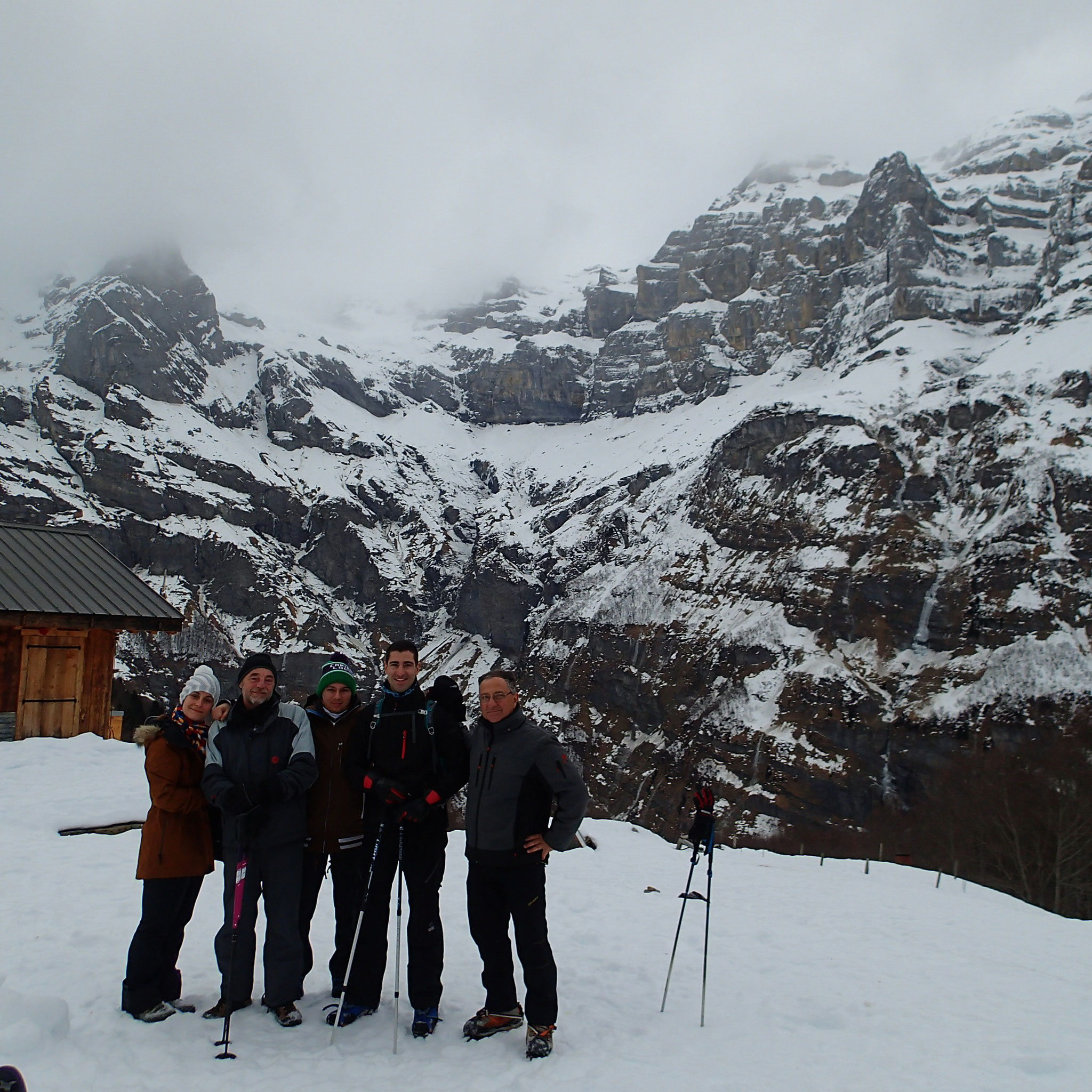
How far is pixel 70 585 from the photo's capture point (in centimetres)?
1641

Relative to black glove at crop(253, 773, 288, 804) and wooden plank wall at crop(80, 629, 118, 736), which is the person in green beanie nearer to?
black glove at crop(253, 773, 288, 804)

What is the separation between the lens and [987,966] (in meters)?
8.02

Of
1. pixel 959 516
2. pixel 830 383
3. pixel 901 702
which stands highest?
pixel 830 383

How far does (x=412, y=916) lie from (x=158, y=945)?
66.7 inches

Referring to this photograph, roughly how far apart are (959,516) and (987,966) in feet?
356

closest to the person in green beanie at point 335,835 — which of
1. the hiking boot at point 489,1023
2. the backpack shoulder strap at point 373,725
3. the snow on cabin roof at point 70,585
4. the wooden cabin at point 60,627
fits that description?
the backpack shoulder strap at point 373,725

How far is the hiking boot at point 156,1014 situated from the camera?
5129 mm

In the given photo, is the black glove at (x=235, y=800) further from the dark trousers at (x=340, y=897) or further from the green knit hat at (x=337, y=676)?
the green knit hat at (x=337, y=676)

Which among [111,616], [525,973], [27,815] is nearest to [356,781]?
[525,973]

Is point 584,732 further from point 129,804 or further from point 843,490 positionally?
point 129,804

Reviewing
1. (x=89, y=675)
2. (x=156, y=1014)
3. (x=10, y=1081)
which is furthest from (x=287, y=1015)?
(x=89, y=675)

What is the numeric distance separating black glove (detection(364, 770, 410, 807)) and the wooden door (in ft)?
44.5

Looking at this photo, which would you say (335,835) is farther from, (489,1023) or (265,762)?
(489,1023)

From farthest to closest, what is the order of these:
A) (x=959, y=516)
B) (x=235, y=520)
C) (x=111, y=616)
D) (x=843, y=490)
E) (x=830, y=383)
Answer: (x=235, y=520) < (x=830, y=383) < (x=843, y=490) < (x=959, y=516) < (x=111, y=616)
